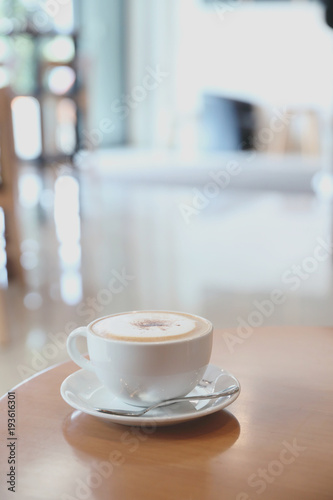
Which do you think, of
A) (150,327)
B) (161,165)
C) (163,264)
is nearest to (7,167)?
(163,264)

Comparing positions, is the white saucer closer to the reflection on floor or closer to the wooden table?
the wooden table

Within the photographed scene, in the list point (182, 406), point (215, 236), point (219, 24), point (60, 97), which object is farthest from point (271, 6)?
point (182, 406)

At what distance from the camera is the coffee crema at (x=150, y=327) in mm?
601

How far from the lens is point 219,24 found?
244 inches

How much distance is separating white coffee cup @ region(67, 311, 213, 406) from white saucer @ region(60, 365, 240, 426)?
0.6 inches

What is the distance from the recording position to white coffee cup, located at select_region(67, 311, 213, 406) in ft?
1.92

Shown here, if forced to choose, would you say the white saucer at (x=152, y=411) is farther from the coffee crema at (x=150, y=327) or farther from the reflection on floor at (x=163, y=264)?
the reflection on floor at (x=163, y=264)

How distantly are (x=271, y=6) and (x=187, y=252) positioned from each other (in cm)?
382

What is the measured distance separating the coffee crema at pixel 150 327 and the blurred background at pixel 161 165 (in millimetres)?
967

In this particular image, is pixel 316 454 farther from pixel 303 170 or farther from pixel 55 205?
pixel 303 170

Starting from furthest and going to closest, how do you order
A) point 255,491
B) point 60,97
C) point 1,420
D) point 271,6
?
point 271,6
point 60,97
point 1,420
point 255,491

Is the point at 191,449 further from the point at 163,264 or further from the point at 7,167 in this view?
the point at 163,264

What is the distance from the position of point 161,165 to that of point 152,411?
4.77m

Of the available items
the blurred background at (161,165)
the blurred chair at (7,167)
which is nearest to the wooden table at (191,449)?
the blurred background at (161,165)
